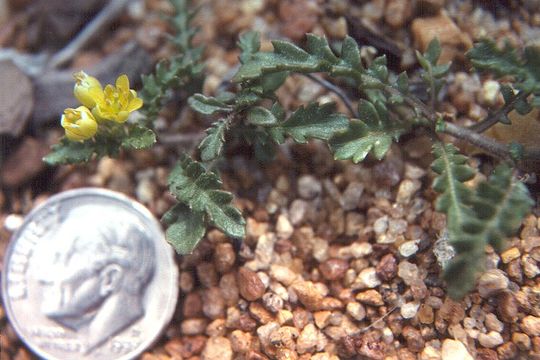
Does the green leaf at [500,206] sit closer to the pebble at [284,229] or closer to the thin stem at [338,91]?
the thin stem at [338,91]

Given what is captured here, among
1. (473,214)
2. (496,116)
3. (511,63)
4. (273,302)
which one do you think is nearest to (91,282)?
(273,302)

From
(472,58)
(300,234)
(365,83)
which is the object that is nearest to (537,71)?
(472,58)

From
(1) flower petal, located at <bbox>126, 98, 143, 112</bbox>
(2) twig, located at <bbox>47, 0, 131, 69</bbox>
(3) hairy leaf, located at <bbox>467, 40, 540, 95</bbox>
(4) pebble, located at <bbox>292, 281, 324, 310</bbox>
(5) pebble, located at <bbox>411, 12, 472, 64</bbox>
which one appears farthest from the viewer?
(2) twig, located at <bbox>47, 0, 131, 69</bbox>

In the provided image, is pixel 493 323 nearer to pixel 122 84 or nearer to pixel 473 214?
pixel 473 214

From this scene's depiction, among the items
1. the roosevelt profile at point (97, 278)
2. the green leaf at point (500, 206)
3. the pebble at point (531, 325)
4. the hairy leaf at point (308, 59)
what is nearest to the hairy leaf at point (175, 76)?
the hairy leaf at point (308, 59)

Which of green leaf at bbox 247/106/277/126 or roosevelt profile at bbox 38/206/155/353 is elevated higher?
green leaf at bbox 247/106/277/126

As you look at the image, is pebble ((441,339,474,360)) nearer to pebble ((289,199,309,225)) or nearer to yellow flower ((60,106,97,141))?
pebble ((289,199,309,225))

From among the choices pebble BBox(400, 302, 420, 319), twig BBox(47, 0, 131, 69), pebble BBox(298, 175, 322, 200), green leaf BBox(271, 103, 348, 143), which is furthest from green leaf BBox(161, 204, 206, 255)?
twig BBox(47, 0, 131, 69)
